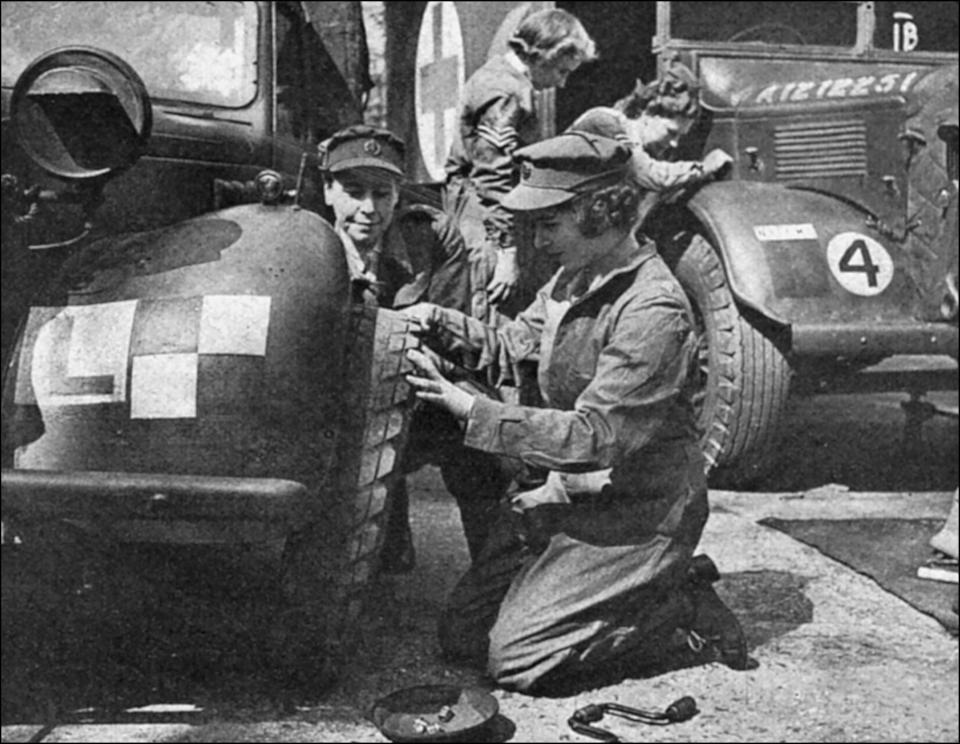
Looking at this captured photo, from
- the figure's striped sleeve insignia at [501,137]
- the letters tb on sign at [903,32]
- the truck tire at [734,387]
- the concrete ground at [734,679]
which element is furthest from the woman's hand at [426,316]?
the letters tb on sign at [903,32]

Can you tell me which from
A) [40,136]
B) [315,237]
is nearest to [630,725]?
[315,237]

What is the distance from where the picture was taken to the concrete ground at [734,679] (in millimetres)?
2953

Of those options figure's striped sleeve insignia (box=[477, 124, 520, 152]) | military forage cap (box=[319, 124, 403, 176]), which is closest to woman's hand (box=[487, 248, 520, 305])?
figure's striped sleeve insignia (box=[477, 124, 520, 152])

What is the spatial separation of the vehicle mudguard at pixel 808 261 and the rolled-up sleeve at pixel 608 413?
2.13 m

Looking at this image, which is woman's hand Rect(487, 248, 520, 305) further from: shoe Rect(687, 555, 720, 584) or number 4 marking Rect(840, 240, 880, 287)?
shoe Rect(687, 555, 720, 584)

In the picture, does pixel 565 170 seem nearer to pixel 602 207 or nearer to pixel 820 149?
pixel 602 207

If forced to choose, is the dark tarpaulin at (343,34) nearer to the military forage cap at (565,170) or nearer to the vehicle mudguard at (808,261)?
the vehicle mudguard at (808,261)

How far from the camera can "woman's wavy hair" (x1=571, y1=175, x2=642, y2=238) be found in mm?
3285

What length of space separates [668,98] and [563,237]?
9.92 feet

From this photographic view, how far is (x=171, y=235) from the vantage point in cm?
304

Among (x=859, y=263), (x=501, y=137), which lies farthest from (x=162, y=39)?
(x=859, y=263)

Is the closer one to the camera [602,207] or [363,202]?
[602,207]

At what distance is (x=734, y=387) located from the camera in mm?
5383

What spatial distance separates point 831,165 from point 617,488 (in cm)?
341
